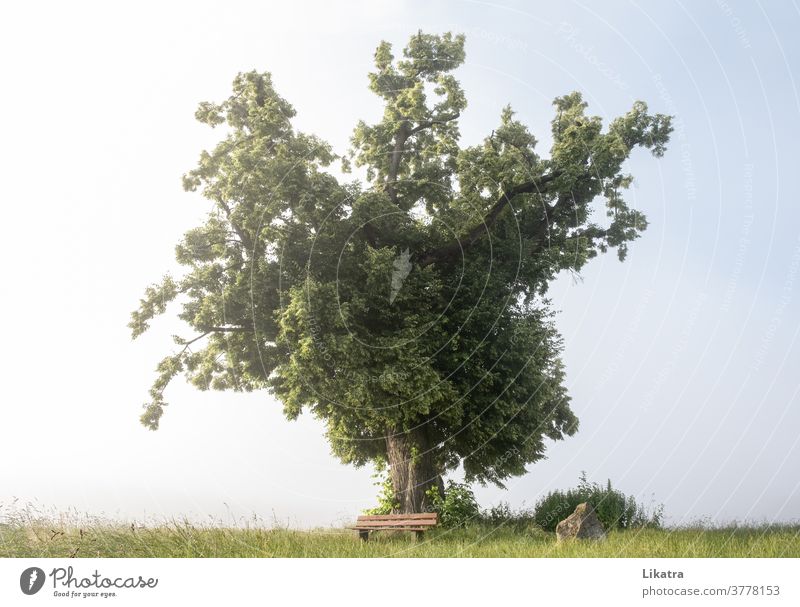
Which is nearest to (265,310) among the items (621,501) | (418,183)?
(418,183)

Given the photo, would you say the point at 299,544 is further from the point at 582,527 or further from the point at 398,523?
the point at 582,527

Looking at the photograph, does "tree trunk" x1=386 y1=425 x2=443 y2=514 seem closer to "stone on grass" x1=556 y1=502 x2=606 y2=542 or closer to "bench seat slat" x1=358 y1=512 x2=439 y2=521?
"bench seat slat" x1=358 y1=512 x2=439 y2=521

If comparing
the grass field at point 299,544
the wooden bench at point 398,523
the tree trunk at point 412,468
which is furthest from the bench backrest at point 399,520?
the tree trunk at point 412,468

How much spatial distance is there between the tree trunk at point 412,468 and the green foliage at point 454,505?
0.29 meters

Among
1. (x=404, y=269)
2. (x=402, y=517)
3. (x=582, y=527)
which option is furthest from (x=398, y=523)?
(x=404, y=269)

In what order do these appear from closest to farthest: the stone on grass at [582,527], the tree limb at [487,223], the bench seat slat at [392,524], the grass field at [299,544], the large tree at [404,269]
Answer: the grass field at [299,544] < the stone on grass at [582,527] < the bench seat slat at [392,524] < the large tree at [404,269] < the tree limb at [487,223]

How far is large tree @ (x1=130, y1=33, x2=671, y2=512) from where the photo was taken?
18.5 metres

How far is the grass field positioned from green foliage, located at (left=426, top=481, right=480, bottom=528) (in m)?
3.58

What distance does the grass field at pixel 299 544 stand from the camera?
472 inches

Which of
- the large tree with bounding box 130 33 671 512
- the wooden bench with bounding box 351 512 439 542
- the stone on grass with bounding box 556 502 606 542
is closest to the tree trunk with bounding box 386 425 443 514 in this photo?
the large tree with bounding box 130 33 671 512

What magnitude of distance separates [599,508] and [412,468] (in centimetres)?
545

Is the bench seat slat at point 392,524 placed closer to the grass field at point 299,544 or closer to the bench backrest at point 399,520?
the bench backrest at point 399,520

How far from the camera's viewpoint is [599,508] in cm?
1767
